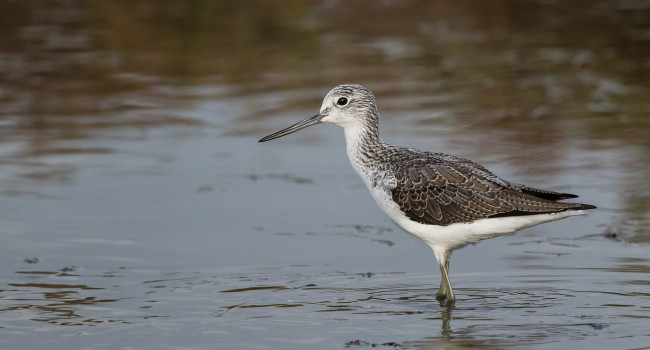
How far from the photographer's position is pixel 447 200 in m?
9.07

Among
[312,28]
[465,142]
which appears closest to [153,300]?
[465,142]

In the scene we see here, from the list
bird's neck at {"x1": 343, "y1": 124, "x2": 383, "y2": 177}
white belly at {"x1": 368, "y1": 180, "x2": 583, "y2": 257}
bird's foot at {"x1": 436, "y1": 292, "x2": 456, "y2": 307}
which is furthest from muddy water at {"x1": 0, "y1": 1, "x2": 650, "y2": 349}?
bird's neck at {"x1": 343, "y1": 124, "x2": 383, "y2": 177}

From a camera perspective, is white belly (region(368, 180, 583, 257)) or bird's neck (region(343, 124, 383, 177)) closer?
white belly (region(368, 180, 583, 257))

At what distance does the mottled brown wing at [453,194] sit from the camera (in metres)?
8.81

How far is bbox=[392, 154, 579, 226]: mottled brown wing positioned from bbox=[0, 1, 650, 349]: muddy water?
730 millimetres

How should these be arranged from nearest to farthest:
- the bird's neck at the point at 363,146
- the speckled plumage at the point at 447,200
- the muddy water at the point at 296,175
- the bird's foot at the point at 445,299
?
the muddy water at the point at 296,175 < the speckled plumage at the point at 447,200 < the bird's foot at the point at 445,299 < the bird's neck at the point at 363,146

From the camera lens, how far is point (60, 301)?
8969 millimetres

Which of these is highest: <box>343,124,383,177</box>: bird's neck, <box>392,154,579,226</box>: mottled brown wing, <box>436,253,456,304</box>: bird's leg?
<box>343,124,383,177</box>: bird's neck

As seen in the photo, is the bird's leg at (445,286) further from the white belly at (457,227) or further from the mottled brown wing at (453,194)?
the mottled brown wing at (453,194)

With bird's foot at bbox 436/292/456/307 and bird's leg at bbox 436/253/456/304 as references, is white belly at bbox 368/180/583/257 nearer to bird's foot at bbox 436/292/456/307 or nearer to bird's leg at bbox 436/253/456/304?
bird's leg at bbox 436/253/456/304

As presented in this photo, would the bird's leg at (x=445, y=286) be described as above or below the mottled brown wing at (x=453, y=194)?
below

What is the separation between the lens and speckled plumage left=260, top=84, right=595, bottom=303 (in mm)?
8758

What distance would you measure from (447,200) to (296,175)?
4267 millimetres

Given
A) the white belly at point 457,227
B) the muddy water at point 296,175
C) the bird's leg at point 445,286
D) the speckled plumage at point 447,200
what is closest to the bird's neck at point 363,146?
the speckled plumage at point 447,200
